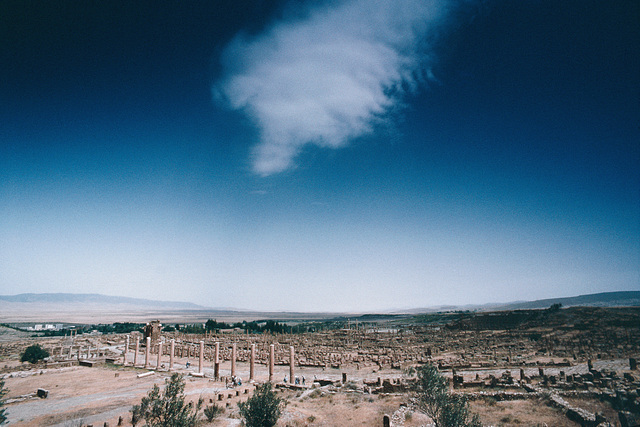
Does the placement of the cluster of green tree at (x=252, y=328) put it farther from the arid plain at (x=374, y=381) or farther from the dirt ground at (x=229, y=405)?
A: the dirt ground at (x=229, y=405)

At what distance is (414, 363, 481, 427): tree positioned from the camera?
47.3ft

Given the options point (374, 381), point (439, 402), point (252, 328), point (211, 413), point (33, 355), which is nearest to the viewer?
point (439, 402)

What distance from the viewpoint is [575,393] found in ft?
75.1

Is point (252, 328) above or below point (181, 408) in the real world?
below

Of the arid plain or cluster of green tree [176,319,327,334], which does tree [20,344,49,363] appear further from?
cluster of green tree [176,319,327,334]

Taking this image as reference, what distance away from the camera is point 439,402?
1541 centimetres

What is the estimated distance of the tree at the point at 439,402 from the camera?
14422 mm

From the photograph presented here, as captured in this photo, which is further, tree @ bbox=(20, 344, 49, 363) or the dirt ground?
tree @ bbox=(20, 344, 49, 363)

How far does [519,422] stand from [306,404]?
1464 cm

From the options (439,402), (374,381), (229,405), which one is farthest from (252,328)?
(439,402)

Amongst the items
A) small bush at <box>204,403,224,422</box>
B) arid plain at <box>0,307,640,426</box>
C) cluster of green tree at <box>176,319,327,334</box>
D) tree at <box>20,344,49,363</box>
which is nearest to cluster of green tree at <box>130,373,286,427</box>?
small bush at <box>204,403,224,422</box>

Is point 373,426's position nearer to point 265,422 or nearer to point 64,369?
point 265,422

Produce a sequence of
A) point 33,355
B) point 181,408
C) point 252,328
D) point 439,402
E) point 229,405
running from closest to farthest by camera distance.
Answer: point 181,408, point 439,402, point 229,405, point 33,355, point 252,328

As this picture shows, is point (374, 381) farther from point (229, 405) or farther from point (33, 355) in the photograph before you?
point (33, 355)
